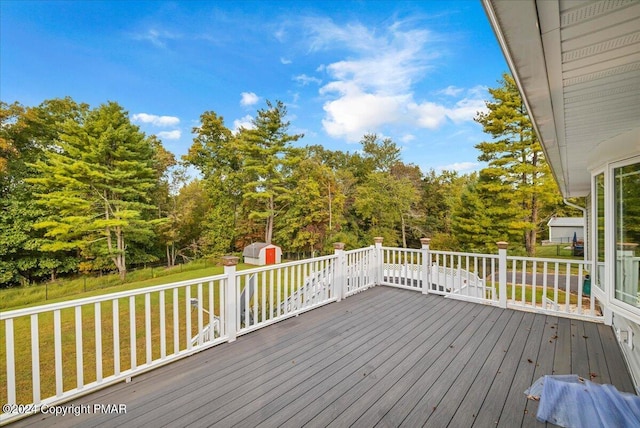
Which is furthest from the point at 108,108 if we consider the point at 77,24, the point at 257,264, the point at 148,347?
the point at 148,347

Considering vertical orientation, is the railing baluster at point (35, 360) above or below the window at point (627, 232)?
below

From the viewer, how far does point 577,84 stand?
5.44 ft

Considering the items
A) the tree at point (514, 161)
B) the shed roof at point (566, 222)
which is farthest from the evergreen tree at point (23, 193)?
the shed roof at point (566, 222)

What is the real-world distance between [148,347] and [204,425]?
3.45 feet

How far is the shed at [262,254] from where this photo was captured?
1744 cm

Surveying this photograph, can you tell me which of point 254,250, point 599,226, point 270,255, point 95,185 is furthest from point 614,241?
point 95,185

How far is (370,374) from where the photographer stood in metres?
2.54

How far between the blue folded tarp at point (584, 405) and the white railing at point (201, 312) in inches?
54.3

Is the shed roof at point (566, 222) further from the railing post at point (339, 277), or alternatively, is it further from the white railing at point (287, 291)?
the white railing at point (287, 291)

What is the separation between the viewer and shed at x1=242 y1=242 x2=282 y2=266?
687 inches

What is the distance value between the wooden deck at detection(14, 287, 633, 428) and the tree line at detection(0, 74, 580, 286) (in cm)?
1195

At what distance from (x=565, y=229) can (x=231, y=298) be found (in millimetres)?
32576

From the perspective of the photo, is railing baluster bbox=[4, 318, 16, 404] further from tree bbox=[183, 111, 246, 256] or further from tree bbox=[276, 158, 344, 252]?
tree bbox=[183, 111, 246, 256]

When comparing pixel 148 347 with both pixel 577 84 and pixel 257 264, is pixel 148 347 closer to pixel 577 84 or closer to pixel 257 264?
pixel 577 84
